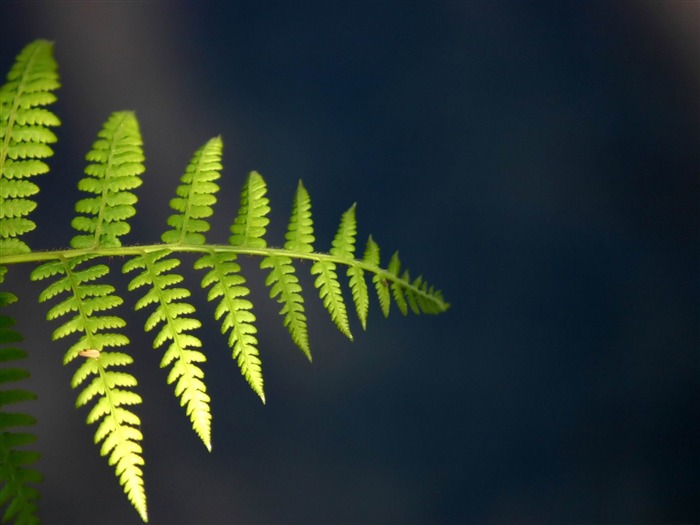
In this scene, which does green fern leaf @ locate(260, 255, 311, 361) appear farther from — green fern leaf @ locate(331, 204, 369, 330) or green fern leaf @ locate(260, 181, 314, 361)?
green fern leaf @ locate(331, 204, 369, 330)

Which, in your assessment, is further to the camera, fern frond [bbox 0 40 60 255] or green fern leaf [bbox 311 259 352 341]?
green fern leaf [bbox 311 259 352 341]

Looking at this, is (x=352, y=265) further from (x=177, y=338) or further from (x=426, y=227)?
(x=426, y=227)

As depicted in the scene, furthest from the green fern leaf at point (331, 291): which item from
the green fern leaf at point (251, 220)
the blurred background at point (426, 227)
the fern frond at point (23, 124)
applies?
the blurred background at point (426, 227)

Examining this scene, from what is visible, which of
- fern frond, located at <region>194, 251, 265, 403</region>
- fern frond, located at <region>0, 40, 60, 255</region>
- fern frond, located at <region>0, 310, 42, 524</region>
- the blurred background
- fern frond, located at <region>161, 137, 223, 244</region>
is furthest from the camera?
the blurred background

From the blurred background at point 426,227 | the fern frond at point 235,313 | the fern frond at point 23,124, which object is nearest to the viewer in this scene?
the fern frond at point 23,124

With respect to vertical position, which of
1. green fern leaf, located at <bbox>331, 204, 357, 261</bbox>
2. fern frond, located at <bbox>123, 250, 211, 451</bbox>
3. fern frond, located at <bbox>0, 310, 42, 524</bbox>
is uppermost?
green fern leaf, located at <bbox>331, 204, 357, 261</bbox>

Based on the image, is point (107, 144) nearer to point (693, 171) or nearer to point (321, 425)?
point (321, 425)

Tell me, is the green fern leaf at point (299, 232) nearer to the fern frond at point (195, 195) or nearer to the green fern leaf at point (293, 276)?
the green fern leaf at point (293, 276)

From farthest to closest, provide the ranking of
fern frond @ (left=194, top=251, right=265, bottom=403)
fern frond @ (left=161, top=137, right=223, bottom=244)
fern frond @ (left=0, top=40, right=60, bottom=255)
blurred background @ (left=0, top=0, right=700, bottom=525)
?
blurred background @ (left=0, top=0, right=700, bottom=525), fern frond @ (left=161, top=137, right=223, bottom=244), fern frond @ (left=194, top=251, right=265, bottom=403), fern frond @ (left=0, top=40, right=60, bottom=255)

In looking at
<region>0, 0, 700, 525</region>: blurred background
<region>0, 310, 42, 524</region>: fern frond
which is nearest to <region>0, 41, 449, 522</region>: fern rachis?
<region>0, 310, 42, 524</region>: fern frond
